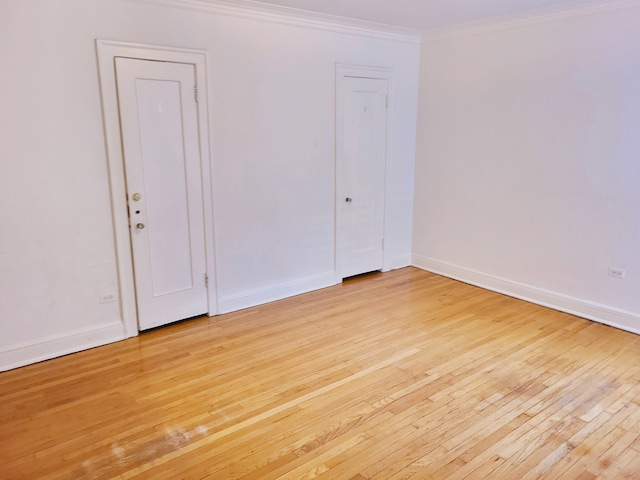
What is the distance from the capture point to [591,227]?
3975mm

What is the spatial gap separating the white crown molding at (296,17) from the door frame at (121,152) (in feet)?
1.16

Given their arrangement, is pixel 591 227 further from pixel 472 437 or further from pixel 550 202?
pixel 472 437

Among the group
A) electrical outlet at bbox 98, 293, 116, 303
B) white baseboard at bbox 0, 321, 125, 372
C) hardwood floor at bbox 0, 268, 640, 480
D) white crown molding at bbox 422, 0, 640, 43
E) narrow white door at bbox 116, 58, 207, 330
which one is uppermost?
white crown molding at bbox 422, 0, 640, 43

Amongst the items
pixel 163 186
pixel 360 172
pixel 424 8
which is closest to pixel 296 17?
pixel 424 8

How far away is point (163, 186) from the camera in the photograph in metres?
3.69

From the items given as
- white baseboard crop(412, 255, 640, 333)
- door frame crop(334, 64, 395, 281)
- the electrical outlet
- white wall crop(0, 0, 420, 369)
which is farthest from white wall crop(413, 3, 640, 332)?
the electrical outlet

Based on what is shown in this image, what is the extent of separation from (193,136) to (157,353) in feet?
5.77

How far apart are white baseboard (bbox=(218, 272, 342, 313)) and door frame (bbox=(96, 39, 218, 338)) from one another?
433 millimetres

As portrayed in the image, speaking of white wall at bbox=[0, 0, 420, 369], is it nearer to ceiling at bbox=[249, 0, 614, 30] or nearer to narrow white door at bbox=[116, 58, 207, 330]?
narrow white door at bbox=[116, 58, 207, 330]

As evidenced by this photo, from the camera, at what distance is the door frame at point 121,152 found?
3303 mm

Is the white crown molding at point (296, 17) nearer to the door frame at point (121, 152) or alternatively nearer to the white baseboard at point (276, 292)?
the door frame at point (121, 152)

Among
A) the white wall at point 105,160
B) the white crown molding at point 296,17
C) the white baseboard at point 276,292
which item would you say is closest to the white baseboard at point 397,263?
the white baseboard at point 276,292

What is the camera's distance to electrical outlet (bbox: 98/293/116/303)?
11.6ft

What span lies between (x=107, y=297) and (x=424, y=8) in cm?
362
